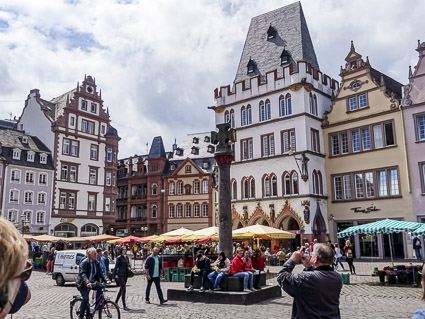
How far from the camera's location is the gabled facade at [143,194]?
209ft

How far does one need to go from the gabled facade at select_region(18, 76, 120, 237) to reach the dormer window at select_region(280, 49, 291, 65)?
24677 mm

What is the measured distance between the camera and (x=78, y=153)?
5156 cm

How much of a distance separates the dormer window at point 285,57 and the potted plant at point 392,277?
85.7 ft

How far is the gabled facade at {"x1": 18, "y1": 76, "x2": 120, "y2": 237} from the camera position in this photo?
49531mm

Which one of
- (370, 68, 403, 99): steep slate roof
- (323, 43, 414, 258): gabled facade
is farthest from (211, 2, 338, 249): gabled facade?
(370, 68, 403, 99): steep slate roof

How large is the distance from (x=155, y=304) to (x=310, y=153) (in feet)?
83.2

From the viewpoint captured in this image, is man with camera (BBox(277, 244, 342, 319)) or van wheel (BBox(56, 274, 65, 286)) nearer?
man with camera (BBox(277, 244, 342, 319))

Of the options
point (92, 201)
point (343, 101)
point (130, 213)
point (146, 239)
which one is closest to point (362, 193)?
point (343, 101)

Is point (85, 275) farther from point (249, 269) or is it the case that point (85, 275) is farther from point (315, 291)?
point (315, 291)

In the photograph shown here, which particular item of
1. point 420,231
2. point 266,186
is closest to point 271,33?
point 266,186

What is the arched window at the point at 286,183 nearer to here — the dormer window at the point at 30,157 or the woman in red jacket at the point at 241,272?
the woman in red jacket at the point at 241,272

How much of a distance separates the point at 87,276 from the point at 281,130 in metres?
30.3

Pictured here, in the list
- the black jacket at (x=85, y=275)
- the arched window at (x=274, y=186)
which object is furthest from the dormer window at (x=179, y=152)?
the black jacket at (x=85, y=275)

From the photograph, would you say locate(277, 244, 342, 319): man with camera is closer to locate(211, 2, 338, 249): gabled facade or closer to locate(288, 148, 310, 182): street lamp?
locate(211, 2, 338, 249): gabled facade
